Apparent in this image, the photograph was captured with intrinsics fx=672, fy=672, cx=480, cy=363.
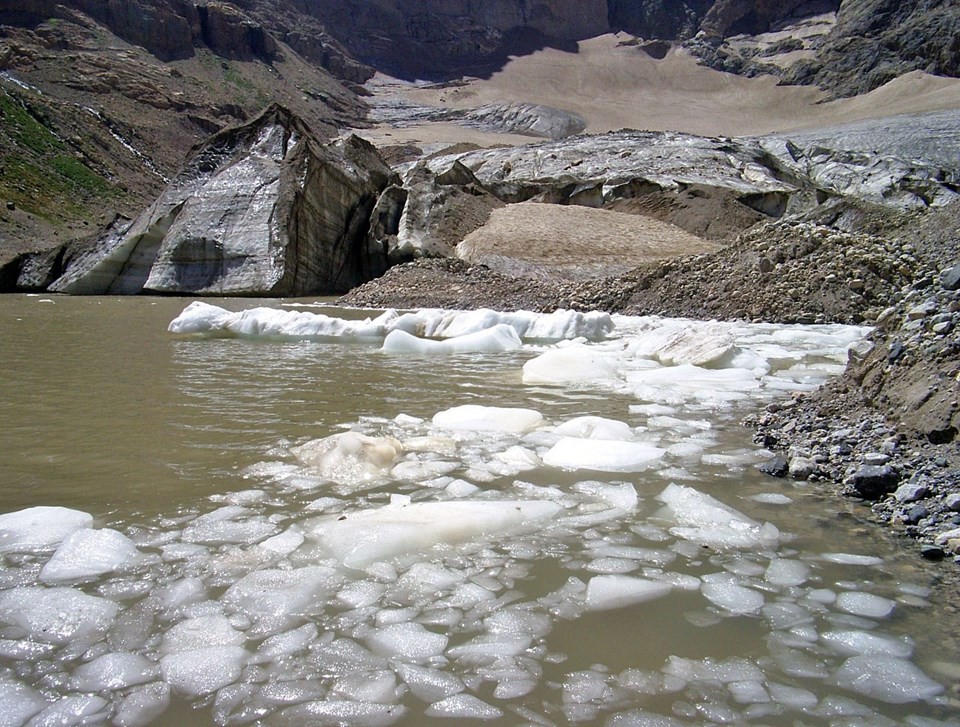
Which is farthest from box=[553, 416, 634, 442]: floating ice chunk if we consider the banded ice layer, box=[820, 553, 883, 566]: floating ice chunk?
the banded ice layer

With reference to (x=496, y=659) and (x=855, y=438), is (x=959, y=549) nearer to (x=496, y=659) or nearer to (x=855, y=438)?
(x=855, y=438)

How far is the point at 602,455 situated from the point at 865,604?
121cm

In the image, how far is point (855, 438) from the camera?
2.66 m

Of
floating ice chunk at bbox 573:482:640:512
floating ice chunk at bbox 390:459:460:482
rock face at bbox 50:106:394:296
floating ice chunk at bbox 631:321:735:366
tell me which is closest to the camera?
floating ice chunk at bbox 573:482:640:512

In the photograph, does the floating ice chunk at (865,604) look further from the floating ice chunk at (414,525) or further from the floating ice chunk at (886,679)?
the floating ice chunk at (414,525)

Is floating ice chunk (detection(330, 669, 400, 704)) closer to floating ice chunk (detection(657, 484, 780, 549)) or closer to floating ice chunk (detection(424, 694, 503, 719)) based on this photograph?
floating ice chunk (detection(424, 694, 503, 719))

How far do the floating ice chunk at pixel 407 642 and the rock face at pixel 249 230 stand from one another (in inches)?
525

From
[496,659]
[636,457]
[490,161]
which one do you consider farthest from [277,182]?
[490,161]

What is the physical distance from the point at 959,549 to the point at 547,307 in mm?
8599

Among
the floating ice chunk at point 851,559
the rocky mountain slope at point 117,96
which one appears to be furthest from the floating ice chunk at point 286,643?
the rocky mountain slope at point 117,96

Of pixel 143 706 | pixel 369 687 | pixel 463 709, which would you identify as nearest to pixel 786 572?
pixel 463 709

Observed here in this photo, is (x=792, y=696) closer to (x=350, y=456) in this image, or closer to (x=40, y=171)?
(x=350, y=456)

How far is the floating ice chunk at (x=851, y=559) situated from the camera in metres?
1.81

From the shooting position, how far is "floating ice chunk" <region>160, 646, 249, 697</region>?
4.22 feet
